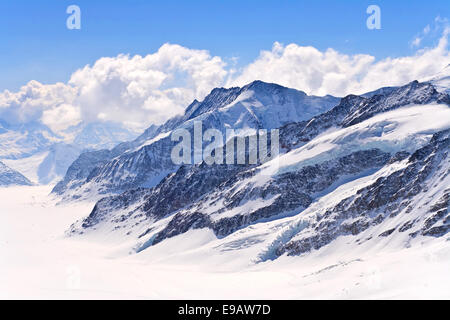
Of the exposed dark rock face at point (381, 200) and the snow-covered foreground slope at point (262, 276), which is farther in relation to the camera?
the exposed dark rock face at point (381, 200)

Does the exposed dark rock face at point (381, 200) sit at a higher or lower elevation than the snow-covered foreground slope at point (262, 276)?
higher

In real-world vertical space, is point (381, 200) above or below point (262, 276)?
above

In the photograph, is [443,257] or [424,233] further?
[424,233]

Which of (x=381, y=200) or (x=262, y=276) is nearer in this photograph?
(x=262, y=276)

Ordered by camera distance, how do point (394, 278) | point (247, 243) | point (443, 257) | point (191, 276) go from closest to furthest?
point (394, 278)
point (443, 257)
point (191, 276)
point (247, 243)

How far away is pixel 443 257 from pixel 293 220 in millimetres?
87130

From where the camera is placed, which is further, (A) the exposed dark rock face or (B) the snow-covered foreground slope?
(A) the exposed dark rock face

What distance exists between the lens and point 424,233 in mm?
109938

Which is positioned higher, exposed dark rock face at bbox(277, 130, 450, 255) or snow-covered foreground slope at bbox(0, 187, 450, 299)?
exposed dark rock face at bbox(277, 130, 450, 255)

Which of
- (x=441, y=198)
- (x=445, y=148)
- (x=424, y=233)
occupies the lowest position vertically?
(x=424, y=233)

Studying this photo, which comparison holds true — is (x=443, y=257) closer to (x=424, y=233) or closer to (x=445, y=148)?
(x=424, y=233)
